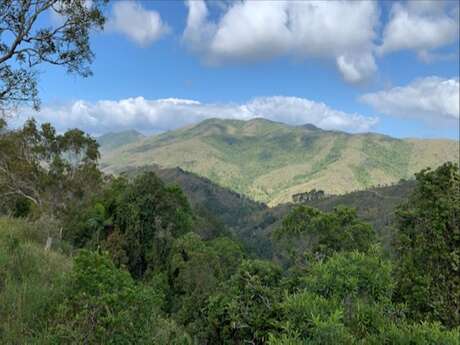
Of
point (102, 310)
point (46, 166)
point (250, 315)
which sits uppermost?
point (46, 166)

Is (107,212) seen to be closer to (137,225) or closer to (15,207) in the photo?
(137,225)

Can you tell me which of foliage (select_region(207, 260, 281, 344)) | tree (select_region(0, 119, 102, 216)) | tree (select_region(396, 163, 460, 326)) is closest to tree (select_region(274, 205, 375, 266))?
tree (select_region(396, 163, 460, 326))

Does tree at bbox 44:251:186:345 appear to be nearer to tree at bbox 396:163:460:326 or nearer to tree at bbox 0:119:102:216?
tree at bbox 396:163:460:326

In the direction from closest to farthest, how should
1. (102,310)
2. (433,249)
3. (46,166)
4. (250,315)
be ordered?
(102,310) → (250,315) → (433,249) → (46,166)

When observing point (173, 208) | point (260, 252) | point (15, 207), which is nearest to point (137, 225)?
point (173, 208)

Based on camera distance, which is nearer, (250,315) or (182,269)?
(250,315)

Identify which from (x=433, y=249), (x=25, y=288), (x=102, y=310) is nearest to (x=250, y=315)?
(x=102, y=310)

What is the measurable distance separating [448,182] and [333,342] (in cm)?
1509

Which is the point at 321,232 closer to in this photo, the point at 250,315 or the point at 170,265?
the point at 170,265

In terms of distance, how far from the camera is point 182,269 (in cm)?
2997

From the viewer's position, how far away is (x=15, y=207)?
2827cm

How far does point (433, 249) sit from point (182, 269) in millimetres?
19550

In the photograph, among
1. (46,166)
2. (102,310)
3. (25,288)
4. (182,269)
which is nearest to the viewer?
(102,310)

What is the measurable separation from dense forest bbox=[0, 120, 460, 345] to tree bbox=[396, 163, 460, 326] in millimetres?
48
